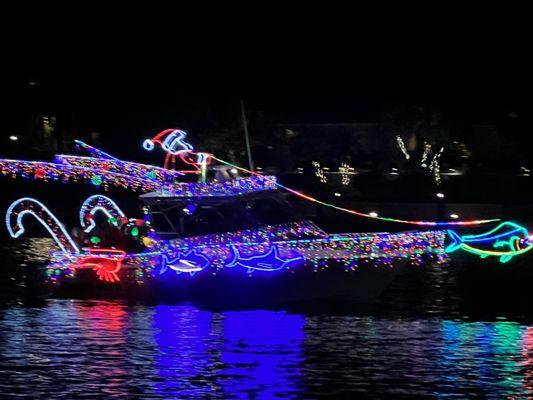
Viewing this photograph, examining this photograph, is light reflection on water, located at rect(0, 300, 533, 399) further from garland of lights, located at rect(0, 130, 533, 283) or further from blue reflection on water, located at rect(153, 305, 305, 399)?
garland of lights, located at rect(0, 130, 533, 283)

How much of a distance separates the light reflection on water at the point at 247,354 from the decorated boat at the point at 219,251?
51 centimetres

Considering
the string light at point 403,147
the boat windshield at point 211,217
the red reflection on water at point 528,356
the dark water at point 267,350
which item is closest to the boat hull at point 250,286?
the dark water at point 267,350

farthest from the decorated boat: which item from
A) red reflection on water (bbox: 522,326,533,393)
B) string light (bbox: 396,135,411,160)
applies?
string light (bbox: 396,135,411,160)

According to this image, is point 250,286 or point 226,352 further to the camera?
point 250,286

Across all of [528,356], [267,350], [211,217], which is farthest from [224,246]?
[528,356]

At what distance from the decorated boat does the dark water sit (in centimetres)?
41

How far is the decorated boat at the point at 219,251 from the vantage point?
58.5 feet

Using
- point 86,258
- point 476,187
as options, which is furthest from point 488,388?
point 476,187

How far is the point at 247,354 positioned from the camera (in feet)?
46.7

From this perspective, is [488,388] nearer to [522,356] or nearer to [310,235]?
[522,356]

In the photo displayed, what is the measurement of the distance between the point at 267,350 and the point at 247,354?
0.36 metres

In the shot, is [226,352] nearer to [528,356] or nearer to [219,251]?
[219,251]

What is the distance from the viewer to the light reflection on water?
12.5 m

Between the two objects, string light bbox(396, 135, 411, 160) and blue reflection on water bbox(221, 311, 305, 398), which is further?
string light bbox(396, 135, 411, 160)
